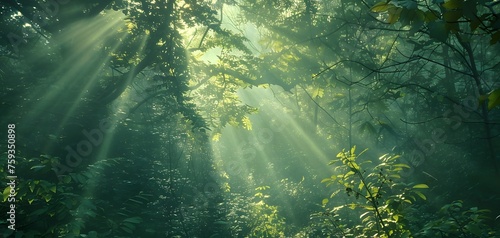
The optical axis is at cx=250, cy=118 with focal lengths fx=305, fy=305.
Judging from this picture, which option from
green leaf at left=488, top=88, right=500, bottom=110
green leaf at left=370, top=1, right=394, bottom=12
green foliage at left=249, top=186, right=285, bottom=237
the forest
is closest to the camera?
green leaf at left=488, top=88, right=500, bottom=110

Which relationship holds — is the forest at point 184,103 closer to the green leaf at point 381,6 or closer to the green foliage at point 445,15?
the green foliage at point 445,15

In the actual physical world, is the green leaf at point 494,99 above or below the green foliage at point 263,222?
below

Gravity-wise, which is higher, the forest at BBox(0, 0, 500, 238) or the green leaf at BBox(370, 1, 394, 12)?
the forest at BBox(0, 0, 500, 238)

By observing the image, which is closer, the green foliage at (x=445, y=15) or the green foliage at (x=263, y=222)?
the green foliage at (x=445, y=15)

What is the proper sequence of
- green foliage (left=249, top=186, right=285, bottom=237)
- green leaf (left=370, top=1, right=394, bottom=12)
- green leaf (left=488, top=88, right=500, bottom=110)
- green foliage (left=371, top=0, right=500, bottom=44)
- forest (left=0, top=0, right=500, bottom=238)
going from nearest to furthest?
green leaf (left=488, top=88, right=500, bottom=110) < green foliage (left=371, top=0, right=500, bottom=44) < green leaf (left=370, top=1, right=394, bottom=12) < forest (left=0, top=0, right=500, bottom=238) < green foliage (left=249, top=186, right=285, bottom=237)

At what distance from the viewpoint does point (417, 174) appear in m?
11.8

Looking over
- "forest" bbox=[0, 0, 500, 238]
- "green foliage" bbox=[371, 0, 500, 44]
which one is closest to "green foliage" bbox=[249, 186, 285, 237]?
"forest" bbox=[0, 0, 500, 238]

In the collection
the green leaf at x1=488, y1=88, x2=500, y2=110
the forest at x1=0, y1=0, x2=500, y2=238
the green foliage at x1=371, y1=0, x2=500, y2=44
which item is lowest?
the green leaf at x1=488, y1=88, x2=500, y2=110

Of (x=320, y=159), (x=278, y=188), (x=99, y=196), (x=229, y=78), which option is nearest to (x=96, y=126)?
(x=99, y=196)

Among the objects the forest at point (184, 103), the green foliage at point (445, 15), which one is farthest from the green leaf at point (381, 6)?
the forest at point (184, 103)

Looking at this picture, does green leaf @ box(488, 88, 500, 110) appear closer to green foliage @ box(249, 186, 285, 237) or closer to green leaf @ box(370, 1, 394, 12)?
green leaf @ box(370, 1, 394, 12)

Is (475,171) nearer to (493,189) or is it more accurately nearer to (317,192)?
(493,189)

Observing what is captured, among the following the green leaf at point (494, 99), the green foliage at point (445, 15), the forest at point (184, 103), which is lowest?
the green leaf at point (494, 99)

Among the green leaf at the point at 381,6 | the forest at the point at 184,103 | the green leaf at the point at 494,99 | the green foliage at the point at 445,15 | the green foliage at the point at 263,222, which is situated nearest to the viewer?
the green leaf at the point at 494,99
